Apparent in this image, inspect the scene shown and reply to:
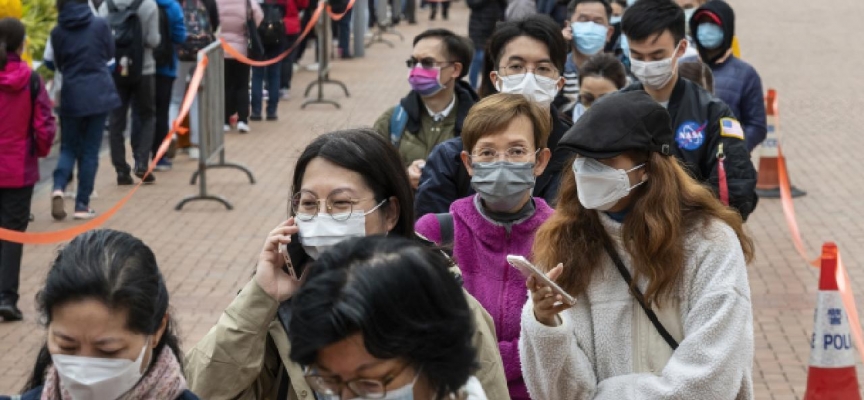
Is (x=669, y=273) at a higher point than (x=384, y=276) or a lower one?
lower

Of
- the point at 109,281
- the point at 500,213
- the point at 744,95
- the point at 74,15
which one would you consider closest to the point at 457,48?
the point at 744,95

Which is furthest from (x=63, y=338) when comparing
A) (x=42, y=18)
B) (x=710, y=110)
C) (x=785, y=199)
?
(x=42, y=18)

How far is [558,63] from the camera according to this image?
6.52 metres

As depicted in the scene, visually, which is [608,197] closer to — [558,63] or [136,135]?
[558,63]

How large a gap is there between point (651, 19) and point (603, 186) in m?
2.49

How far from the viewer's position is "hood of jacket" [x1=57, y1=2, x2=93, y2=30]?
38.0ft

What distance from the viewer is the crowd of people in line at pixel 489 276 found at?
2586 mm

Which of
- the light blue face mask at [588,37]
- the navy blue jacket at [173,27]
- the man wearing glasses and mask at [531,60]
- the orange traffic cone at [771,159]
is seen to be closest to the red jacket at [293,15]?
the navy blue jacket at [173,27]

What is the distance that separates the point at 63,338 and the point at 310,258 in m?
0.91

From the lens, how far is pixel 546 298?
3.75 metres

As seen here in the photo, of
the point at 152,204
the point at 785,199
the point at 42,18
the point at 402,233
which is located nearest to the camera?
the point at 402,233

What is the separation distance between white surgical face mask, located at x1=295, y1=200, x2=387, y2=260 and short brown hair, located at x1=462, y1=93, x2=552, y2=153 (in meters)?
1.18

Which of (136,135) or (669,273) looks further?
(136,135)

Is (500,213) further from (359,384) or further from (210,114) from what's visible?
(210,114)
